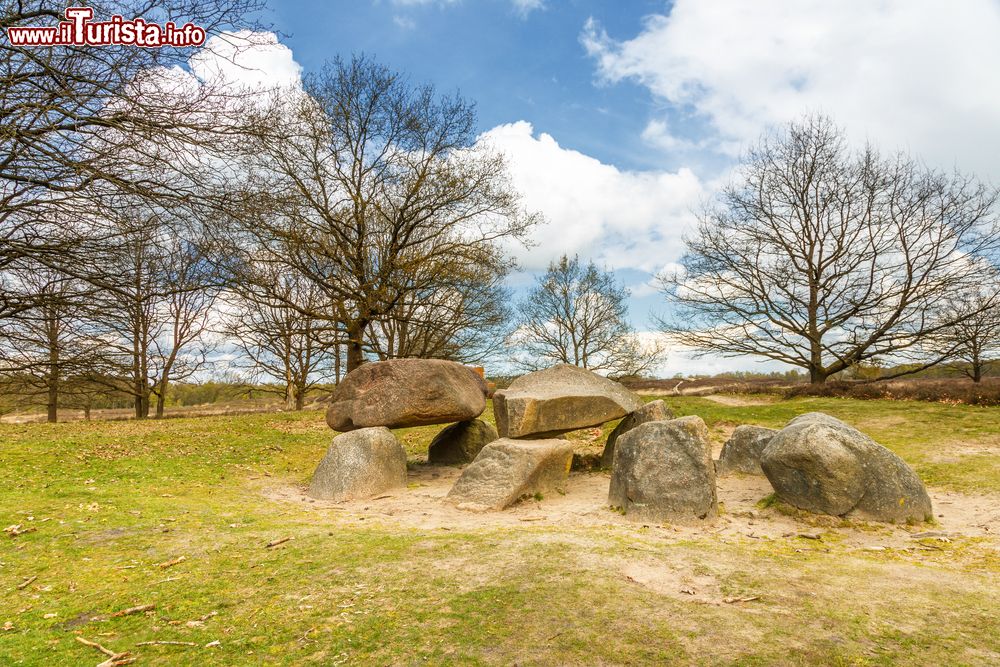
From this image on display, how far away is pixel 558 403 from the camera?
8.46 m

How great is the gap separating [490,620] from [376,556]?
1610mm

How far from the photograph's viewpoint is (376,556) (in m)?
4.80

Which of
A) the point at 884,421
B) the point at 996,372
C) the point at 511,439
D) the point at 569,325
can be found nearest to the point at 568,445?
the point at 511,439

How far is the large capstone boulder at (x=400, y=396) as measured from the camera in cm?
905

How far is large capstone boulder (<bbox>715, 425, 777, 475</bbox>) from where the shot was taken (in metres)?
8.83

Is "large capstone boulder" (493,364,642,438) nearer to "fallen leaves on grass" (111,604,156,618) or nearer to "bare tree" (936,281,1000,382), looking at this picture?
"fallen leaves on grass" (111,604,156,618)

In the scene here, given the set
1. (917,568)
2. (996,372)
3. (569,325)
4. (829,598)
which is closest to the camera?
(829,598)

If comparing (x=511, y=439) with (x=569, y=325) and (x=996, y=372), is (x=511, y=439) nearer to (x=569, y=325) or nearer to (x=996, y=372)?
(x=569, y=325)

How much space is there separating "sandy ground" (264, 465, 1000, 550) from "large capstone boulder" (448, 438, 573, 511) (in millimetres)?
149

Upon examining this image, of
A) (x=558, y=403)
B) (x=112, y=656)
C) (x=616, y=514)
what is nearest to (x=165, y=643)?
(x=112, y=656)

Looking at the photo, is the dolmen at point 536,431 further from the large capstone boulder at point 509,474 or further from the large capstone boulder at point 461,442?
the large capstone boulder at point 461,442

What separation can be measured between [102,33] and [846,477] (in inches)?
415

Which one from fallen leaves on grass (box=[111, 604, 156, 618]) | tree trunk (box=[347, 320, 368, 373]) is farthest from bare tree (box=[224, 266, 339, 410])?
fallen leaves on grass (box=[111, 604, 156, 618])

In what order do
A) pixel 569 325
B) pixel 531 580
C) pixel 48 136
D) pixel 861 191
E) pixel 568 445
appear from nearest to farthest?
1. pixel 531 580
2. pixel 48 136
3. pixel 568 445
4. pixel 861 191
5. pixel 569 325
